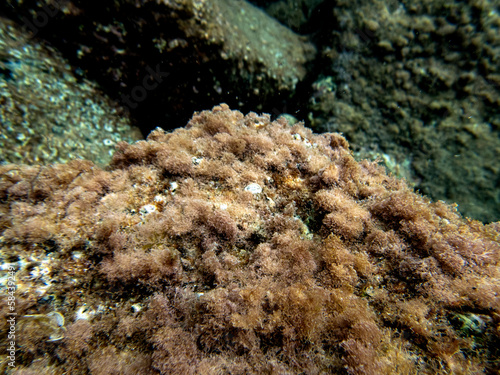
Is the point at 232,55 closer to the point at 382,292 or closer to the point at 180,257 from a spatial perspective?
the point at 180,257

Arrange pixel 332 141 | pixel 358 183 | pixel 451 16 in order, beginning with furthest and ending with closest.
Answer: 1. pixel 451 16
2. pixel 332 141
3. pixel 358 183

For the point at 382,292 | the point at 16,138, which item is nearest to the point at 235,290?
the point at 382,292

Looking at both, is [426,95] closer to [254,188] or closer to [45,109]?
Answer: [254,188]

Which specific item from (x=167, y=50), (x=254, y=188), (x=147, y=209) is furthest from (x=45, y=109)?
(x=254, y=188)

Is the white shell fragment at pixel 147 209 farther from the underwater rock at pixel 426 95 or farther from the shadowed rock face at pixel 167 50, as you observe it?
the underwater rock at pixel 426 95

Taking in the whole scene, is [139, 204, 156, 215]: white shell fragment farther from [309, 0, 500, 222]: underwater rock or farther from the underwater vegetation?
[309, 0, 500, 222]: underwater rock

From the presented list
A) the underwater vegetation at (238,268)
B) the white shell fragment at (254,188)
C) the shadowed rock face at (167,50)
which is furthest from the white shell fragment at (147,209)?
the shadowed rock face at (167,50)
